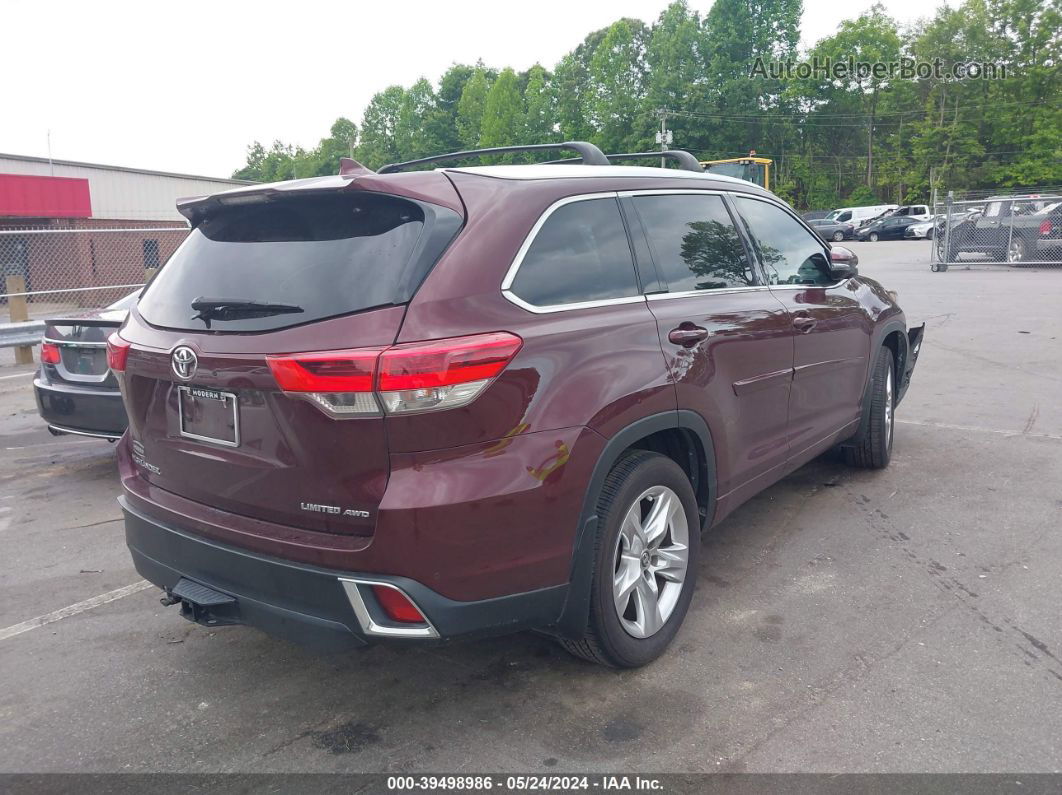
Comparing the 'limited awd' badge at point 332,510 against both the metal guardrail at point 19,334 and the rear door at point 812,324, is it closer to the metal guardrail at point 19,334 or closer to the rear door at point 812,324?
the rear door at point 812,324

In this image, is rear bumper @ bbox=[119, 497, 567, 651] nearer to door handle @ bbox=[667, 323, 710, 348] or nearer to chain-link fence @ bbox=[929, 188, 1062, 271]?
door handle @ bbox=[667, 323, 710, 348]

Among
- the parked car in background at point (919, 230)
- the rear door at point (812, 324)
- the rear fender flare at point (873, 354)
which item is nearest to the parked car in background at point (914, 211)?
the parked car in background at point (919, 230)

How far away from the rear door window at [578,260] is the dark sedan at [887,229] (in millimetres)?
45125

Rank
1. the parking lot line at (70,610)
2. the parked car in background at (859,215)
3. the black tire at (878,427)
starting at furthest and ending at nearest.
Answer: the parked car in background at (859,215) < the black tire at (878,427) < the parking lot line at (70,610)

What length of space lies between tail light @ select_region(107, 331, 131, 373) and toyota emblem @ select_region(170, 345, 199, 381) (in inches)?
14.4

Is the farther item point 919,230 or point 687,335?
point 919,230

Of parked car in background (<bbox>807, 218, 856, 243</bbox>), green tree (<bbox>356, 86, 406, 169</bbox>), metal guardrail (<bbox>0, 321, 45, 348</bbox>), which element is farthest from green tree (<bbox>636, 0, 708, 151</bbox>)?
metal guardrail (<bbox>0, 321, 45, 348</bbox>)

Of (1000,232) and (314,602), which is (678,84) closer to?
(1000,232)

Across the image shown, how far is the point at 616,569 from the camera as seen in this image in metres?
3.24

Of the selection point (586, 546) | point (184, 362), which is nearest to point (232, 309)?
point (184, 362)

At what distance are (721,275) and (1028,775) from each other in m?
2.25

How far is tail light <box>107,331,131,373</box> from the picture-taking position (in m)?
3.25

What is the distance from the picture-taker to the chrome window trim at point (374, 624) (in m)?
2.64

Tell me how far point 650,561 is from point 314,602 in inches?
52.0
